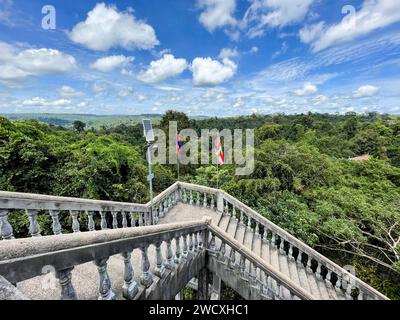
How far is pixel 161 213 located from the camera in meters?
6.14

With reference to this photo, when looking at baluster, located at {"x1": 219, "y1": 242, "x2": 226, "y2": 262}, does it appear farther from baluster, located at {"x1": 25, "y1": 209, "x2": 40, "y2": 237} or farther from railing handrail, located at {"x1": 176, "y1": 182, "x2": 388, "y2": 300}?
baluster, located at {"x1": 25, "y1": 209, "x2": 40, "y2": 237}

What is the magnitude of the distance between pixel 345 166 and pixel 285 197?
9.76 meters

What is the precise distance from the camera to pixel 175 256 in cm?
333

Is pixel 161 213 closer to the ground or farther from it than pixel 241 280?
farther from it

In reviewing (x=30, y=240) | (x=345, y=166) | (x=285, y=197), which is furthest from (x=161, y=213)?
(x=345, y=166)

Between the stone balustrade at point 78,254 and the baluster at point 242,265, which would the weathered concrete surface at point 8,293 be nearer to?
the stone balustrade at point 78,254

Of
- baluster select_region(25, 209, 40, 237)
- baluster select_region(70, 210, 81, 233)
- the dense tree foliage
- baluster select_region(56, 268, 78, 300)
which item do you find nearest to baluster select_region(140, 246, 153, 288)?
baluster select_region(56, 268, 78, 300)

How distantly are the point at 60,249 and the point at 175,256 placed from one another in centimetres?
214

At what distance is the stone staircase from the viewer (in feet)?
6.86

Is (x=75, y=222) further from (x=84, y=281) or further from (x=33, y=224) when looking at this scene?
(x=84, y=281)

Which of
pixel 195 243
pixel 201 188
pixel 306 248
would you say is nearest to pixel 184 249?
pixel 195 243
